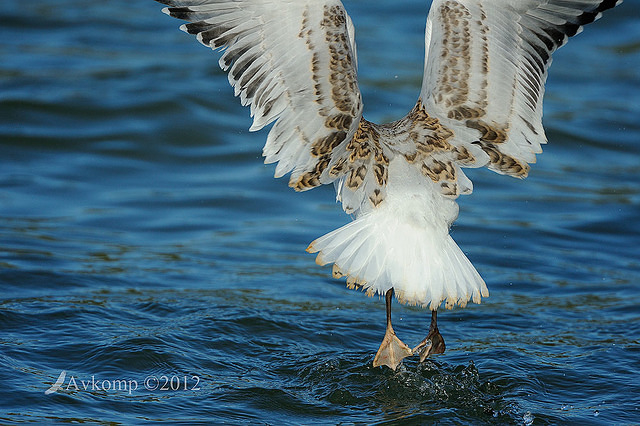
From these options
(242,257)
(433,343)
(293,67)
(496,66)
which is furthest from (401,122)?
(242,257)

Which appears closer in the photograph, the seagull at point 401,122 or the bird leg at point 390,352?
the seagull at point 401,122

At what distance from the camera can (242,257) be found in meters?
6.75

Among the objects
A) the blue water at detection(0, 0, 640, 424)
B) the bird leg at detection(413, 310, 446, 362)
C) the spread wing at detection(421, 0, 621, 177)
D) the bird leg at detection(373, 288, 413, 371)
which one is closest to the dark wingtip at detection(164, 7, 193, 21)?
the spread wing at detection(421, 0, 621, 177)

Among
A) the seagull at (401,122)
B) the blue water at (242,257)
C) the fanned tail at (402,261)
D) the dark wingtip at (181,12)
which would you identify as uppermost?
the dark wingtip at (181,12)

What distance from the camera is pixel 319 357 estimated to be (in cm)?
501

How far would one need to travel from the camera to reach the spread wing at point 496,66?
4.36m

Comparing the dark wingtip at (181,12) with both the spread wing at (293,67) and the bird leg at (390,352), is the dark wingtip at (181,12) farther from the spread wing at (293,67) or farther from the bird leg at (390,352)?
the bird leg at (390,352)

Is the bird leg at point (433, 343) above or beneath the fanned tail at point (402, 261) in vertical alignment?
beneath

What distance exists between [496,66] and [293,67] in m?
1.02

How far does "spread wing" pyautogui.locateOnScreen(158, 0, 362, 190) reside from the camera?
409 cm

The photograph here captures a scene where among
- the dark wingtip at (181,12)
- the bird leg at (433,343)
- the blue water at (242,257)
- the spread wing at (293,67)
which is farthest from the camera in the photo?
the bird leg at (433,343)

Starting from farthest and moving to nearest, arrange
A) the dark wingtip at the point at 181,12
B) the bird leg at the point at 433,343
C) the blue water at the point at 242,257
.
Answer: the bird leg at the point at 433,343 < the blue water at the point at 242,257 < the dark wingtip at the point at 181,12

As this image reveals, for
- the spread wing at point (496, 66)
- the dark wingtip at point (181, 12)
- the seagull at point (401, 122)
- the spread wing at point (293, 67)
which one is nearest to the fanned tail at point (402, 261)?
the seagull at point (401, 122)

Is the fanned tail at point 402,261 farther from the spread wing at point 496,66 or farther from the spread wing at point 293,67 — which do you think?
the spread wing at point 496,66
